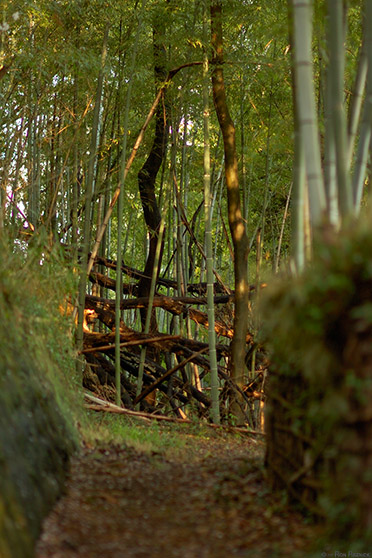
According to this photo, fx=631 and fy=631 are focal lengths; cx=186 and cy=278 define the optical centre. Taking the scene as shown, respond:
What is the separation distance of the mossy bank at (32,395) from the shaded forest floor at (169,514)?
0.11 m

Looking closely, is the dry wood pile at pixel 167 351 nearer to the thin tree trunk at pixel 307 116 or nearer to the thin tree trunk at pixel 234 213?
the thin tree trunk at pixel 234 213

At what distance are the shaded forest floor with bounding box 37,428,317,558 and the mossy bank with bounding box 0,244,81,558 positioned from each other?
4.2 inches

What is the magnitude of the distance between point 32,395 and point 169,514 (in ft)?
2.57

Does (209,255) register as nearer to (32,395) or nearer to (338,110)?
(32,395)

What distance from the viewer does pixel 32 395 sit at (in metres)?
2.70

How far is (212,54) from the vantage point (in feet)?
20.2

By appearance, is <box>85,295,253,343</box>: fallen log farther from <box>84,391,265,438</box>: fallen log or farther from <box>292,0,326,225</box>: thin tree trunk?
<box>292,0,326,225</box>: thin tree trunk

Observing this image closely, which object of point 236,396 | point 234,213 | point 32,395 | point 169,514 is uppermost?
point 234,213

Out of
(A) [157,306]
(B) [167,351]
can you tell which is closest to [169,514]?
(B) [167,351]

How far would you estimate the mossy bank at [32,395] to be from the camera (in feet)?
6.48

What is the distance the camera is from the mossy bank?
1975 millimetres

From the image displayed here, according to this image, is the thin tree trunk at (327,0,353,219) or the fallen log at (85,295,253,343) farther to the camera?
the fallen log at (85,295,253,343)

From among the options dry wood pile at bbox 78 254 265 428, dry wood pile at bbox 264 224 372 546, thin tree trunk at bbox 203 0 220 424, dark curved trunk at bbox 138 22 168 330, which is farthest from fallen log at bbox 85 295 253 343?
dry wood pile at bbox 264 224 372 546

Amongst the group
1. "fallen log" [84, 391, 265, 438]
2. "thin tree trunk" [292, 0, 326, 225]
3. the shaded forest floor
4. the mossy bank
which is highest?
"thin tree trunk" [292, 0, 326, 225]
